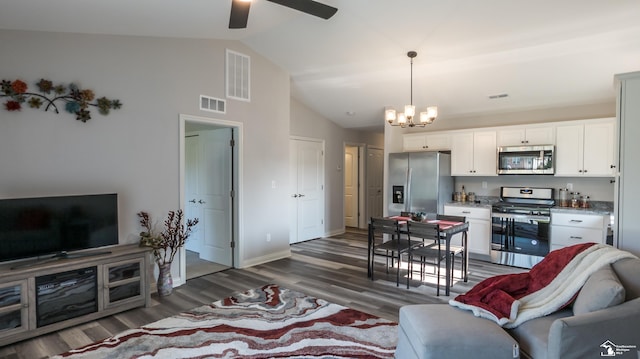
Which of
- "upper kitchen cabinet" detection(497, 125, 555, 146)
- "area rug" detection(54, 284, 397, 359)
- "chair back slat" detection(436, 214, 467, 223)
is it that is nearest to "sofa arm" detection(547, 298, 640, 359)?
"area rug" detection(54, 284, 397, 359)

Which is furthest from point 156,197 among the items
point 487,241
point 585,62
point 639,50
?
point 639,50

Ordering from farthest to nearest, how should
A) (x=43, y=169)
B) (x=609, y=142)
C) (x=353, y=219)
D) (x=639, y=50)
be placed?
1. (x=353, y=219)
2. (x=609, y=142)
3. (x=639, y=50)
4. (x=43, y=169)

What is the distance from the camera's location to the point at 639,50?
378 cm

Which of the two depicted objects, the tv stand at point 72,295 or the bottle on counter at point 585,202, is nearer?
the tv stand at point 72,295

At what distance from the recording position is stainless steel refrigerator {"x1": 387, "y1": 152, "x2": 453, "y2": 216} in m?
5.73

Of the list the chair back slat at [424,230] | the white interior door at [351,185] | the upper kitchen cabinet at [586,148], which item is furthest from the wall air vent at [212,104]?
the upper kitchen cabinet at [586,148]

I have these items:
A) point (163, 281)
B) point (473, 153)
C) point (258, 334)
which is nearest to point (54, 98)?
point (163, 281)

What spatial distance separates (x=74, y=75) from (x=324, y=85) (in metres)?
3.62

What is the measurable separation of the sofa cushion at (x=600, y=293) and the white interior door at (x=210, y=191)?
4.18 meters

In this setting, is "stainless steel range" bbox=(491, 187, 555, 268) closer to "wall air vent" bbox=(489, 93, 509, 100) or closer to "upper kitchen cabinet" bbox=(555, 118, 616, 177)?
"upper kitchen cabinet" bbox=(555, 118, 616, 177)

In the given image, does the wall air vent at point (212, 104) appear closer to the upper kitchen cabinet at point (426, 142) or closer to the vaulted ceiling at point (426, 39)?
the vaulted ceiling at point (426, 39)

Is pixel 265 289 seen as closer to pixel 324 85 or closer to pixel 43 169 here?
pixel 43 169

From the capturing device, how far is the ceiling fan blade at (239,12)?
2.70 m

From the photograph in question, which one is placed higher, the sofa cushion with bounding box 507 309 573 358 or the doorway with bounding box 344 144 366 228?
the doorway with bounding box 344 144 366 228
